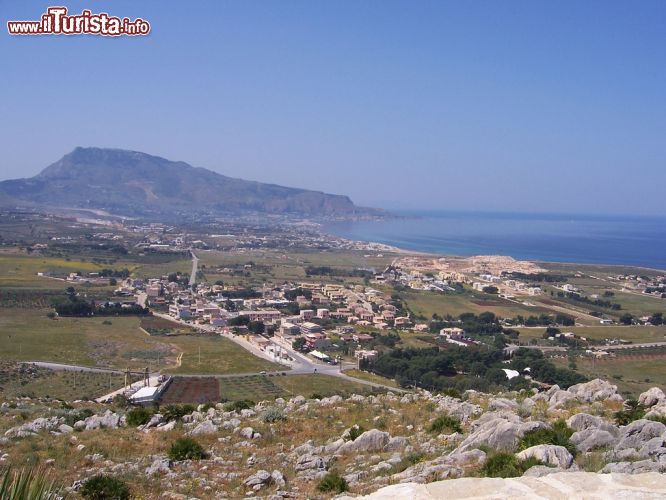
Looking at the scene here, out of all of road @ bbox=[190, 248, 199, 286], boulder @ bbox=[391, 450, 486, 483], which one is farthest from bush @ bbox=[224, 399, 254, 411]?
road @ bbox=[190, 248, 199, 286]

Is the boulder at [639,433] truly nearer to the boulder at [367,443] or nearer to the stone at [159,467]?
the boulder at [367,443]

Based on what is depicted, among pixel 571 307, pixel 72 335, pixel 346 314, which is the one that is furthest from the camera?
pixel 571 307

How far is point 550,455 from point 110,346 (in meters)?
29.5

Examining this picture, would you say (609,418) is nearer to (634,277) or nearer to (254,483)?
(254,483)

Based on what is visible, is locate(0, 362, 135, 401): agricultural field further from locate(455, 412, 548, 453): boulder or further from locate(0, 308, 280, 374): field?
locate(455, 412, 548, 453): boulder

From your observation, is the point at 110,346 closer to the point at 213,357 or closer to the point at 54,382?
the point at 213,357

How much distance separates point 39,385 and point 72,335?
11.9 meters

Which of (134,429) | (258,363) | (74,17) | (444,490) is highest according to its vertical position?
(74,17)

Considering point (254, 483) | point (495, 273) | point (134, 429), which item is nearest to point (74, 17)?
point (134, 429)

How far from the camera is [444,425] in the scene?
10586 millimetres

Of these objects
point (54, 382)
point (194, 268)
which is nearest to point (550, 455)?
point (54, 382)

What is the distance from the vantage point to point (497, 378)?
26.0 m

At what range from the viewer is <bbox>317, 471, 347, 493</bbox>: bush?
23.7 ft

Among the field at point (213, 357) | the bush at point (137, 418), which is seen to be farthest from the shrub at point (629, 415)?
the field at point (213, 357)
